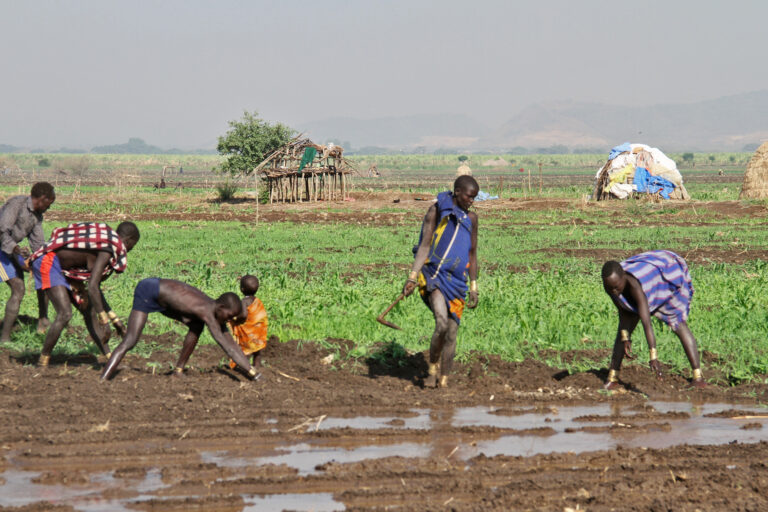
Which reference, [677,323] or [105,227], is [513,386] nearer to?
[677,323]

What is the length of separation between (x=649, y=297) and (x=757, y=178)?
29109mm

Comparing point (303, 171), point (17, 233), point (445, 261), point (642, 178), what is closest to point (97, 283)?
point (17, 233)

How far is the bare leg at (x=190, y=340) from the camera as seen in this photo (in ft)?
25.9

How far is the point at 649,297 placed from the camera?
772cm

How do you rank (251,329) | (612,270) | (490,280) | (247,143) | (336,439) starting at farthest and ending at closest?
(247,143), (490,280), (251,329), (612,270), (336,439)

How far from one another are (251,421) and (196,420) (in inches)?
16.0

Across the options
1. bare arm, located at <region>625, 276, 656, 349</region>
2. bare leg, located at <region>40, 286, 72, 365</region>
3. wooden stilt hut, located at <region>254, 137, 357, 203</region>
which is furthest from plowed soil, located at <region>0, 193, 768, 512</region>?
wooden stilt hut, located at <region>254, 137, 357, 203</region>

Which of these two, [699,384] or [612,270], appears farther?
[699,384]

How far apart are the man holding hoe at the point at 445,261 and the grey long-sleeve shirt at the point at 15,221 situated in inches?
158

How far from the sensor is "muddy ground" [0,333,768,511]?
5.02 meters

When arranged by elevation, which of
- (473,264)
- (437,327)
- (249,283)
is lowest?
(437,327)

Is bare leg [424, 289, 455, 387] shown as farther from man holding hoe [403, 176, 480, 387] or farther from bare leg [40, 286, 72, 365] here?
bare leg [40, 286, 72, 365]

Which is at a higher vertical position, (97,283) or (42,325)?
(97,283)

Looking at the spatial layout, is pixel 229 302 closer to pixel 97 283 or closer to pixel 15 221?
pixel 97 283
